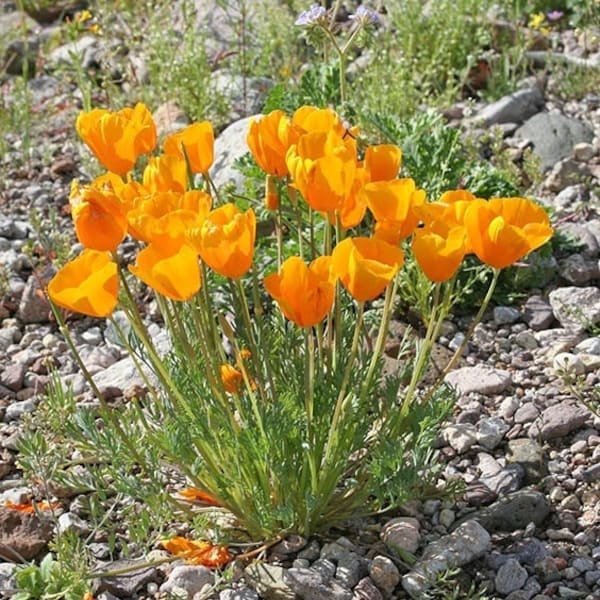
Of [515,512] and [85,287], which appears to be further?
[515,512]

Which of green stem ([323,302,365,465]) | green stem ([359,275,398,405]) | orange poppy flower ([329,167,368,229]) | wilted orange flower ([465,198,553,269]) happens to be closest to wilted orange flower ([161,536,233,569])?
green stem ([323,302,365,465])

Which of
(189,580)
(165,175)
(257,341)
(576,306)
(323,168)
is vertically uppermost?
(323,168)

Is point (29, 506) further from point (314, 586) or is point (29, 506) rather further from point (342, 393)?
point (342, 393)

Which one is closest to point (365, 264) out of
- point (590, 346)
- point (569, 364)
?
point (569, 364)

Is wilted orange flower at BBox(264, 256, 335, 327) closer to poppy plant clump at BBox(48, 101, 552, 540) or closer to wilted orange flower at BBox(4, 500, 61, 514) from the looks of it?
poppy plant clump at BBox(48, 101, 552, 540)

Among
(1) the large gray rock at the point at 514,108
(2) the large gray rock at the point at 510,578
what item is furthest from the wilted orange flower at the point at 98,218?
(1) the large gray rock at the point at 514,108

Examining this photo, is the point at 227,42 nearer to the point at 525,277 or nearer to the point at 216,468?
the point at 525,277
